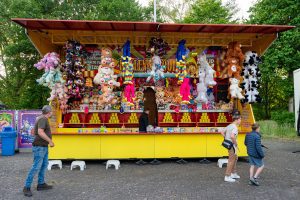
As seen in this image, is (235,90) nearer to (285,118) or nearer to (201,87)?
(201,87)

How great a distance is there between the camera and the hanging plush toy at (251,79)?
35.3 feet

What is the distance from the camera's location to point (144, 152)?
1059cm

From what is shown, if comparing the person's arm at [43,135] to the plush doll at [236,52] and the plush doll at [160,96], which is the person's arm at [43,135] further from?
the plush doll at [236,52]

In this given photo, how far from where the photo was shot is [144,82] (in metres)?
12.2

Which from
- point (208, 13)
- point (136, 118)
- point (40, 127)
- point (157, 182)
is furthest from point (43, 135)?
point (208, 13)

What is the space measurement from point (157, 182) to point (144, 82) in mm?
4980

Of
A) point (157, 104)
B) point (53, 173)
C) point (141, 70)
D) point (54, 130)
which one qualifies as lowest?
point (53, 173)

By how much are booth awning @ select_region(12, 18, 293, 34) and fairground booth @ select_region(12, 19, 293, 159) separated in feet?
0.10

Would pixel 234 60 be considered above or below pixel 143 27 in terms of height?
below

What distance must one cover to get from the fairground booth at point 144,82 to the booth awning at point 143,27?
0.03 metres

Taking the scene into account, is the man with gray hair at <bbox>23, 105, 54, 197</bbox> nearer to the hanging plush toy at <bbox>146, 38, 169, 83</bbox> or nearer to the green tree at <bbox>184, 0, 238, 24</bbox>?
the hanging plush toy at <bbox>146, 38, 169, 83</bbox>

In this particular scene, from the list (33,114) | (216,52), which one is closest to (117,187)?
(216,52)

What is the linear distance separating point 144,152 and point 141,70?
3187 mm

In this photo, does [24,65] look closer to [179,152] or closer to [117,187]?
[179,152]
